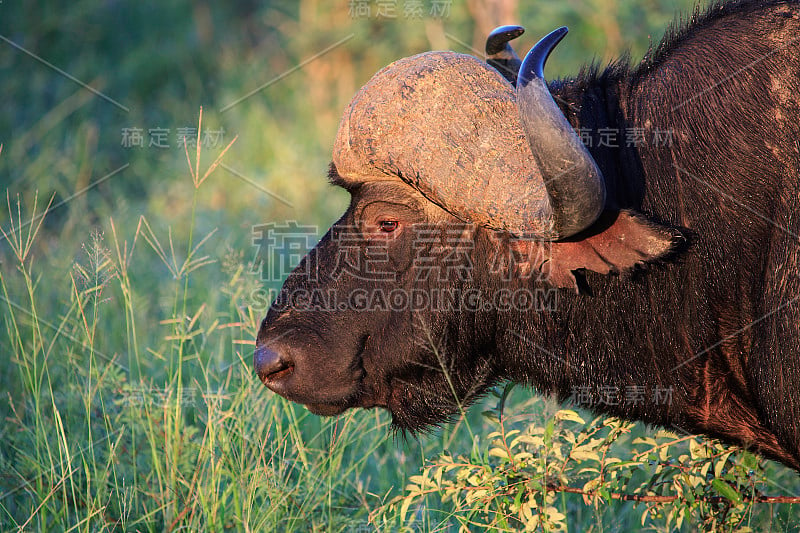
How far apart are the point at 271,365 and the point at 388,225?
679 millimetres

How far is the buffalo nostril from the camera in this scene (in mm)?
3314

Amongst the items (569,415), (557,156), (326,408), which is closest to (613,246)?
(557,156)

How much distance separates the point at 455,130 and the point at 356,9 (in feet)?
25.4

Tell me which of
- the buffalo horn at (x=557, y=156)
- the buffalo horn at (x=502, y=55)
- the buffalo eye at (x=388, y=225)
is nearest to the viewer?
the buffalo horn at (x=557, y=156)

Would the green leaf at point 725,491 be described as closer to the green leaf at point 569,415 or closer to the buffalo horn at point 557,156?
the green leaf at point 569,415

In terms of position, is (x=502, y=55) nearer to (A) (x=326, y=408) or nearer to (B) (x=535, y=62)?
(B) (x=535, y=62)

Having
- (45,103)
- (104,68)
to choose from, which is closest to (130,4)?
(104,68)

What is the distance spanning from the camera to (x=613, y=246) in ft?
9.72

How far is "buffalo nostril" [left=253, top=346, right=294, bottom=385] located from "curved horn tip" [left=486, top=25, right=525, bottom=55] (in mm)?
1480

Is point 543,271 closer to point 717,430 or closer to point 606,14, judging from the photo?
point 717,430

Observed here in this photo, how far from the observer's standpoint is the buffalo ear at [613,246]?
2926 mm

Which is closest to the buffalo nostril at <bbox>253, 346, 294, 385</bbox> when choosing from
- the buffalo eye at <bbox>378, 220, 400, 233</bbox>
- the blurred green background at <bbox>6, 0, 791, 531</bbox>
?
the blurred green background at <bbox>6, 0, 791, 531</bbox>

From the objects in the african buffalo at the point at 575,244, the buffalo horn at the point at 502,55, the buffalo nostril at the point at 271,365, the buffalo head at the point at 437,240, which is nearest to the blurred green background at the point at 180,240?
the buffalo horn at the point at 502,55

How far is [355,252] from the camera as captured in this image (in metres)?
3.33
